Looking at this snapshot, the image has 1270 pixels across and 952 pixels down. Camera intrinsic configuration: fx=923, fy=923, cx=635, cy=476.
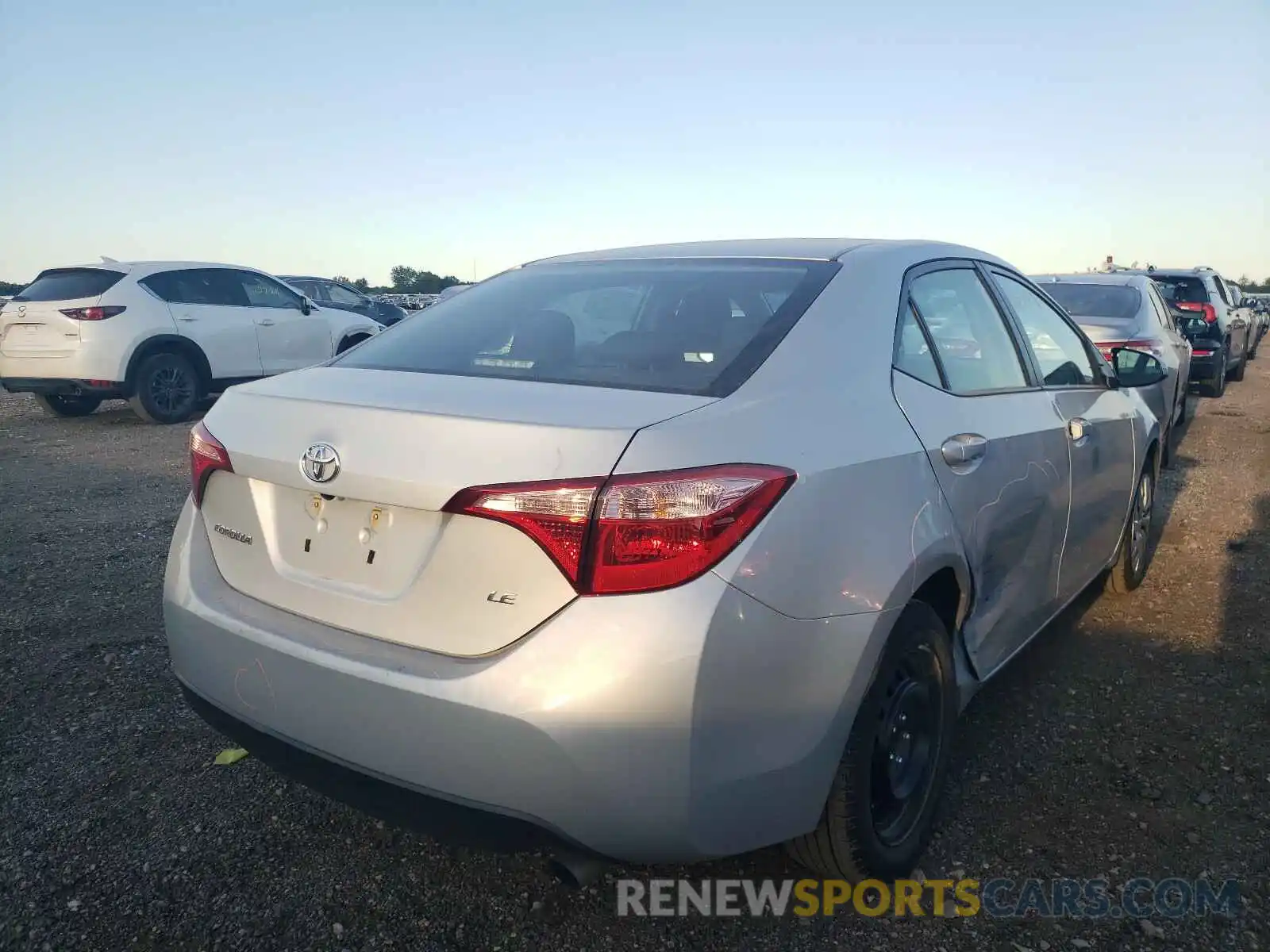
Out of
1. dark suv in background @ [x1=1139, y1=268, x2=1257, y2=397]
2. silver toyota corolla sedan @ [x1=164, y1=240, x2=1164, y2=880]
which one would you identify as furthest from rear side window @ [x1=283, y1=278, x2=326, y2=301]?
silver toyota corolla sedan @ [x1=164, y1=240, x2=1164, y2=880]

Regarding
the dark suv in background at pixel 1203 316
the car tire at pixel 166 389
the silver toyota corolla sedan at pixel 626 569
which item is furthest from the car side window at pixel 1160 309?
the car tire at pixel 166 389

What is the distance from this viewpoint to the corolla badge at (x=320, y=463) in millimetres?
1881

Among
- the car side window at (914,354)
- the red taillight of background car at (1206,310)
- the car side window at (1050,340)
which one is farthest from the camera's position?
the red taillight of background car at (1206,310)

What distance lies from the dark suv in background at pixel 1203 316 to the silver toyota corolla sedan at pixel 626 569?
1087cm

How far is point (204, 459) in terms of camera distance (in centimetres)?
220

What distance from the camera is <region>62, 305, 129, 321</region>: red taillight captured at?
8914mm

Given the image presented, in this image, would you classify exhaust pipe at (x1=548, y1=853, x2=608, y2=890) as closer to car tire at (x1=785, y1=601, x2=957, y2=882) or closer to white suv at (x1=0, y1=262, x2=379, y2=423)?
car tire at (x1=785, y1=601, x2=957, y2=882)

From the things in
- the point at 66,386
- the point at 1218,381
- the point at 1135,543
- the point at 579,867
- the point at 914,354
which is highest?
the point at 914,354

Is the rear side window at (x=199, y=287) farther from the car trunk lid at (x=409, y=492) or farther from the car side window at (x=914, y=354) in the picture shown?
the car side window at (x=914, y=354)

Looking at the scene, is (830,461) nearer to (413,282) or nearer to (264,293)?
(264,293)

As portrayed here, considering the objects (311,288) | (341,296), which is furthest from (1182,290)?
(341,296)

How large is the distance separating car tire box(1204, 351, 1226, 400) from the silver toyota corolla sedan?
11.4m

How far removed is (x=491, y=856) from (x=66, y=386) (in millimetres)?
8642

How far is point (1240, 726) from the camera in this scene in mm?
3041
